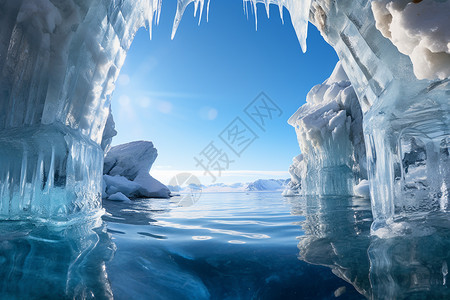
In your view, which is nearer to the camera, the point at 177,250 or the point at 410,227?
the point at 177,250

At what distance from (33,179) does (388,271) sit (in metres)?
3.74

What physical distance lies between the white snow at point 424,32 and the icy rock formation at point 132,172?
48.6 ft

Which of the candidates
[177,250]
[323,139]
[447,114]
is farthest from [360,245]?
[323,139]

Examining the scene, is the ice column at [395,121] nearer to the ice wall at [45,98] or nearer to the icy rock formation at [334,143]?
the ice wall at [45,98]

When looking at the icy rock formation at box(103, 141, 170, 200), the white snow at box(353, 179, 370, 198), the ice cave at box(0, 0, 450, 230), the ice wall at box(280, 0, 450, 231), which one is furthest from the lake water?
the icy rock formation at box(103, 141, 170, 200)

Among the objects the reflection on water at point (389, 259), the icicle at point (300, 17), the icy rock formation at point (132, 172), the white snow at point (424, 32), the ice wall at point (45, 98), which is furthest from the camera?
the icy rock formation at point (132, 172)

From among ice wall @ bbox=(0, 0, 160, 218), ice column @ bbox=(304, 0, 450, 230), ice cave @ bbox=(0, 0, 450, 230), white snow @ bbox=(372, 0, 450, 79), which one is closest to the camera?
white snow @ bbox=(372, 0, 450, 79)

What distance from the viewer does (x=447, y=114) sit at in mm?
2115

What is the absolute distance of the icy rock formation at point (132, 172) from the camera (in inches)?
595

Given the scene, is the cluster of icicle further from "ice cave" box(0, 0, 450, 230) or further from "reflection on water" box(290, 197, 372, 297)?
"reflection on water" box(290, 197, 372, 297)

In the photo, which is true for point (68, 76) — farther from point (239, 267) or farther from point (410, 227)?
point (410, 227)

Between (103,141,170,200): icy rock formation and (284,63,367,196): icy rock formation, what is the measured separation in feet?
37.3

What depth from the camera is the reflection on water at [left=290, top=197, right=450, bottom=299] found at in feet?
3.24

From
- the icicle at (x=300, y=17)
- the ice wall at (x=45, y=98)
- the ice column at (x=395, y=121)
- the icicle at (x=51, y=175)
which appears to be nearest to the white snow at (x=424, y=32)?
the ice column at (x=395, y=121)
